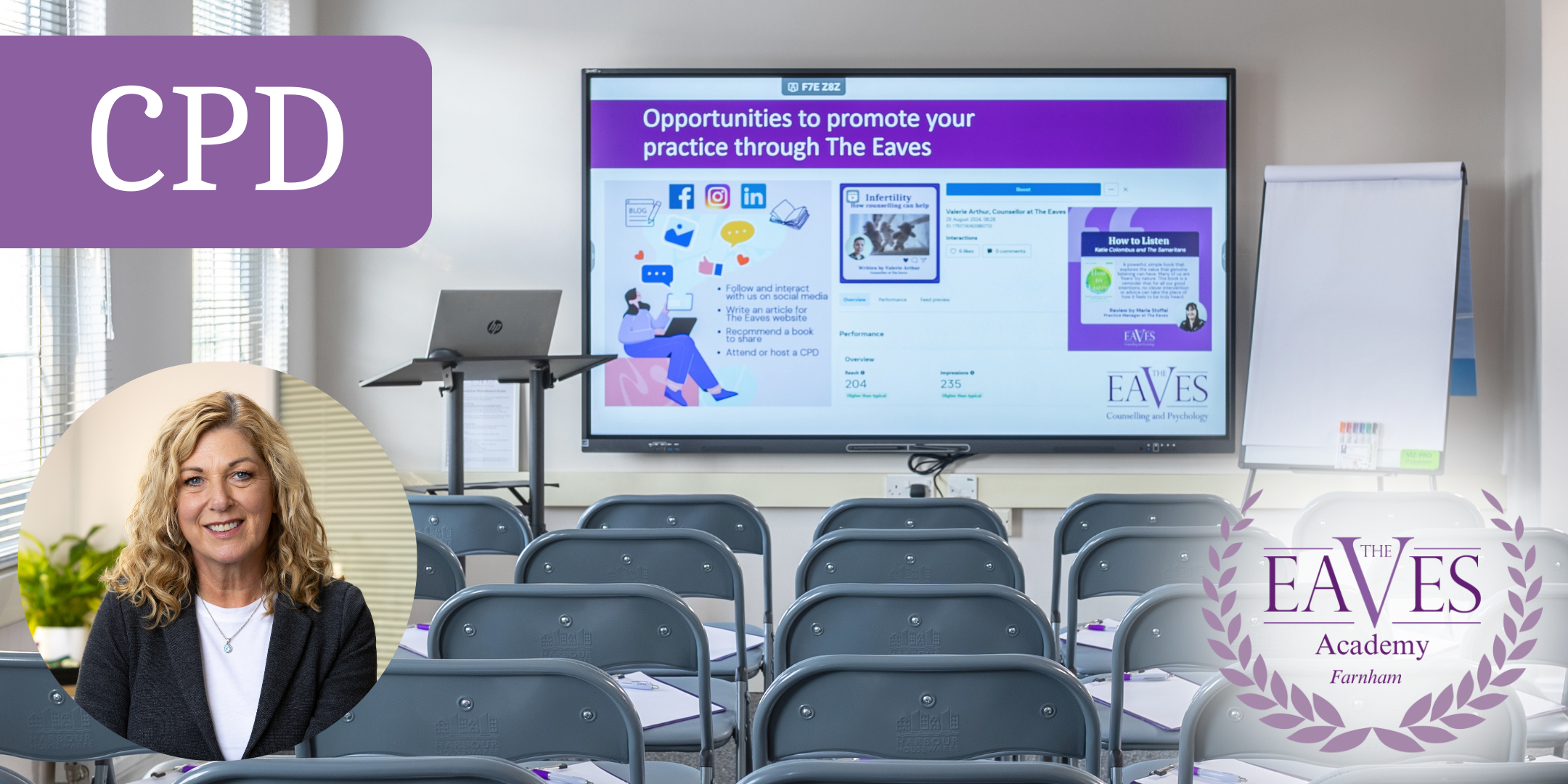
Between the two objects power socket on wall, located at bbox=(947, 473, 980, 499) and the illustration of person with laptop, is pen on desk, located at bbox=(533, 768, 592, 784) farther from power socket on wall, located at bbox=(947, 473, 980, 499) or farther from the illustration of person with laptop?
power socket on wall, located at bbox=(947, 473, 980, 499)

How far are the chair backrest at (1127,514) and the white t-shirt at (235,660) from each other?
3.12m

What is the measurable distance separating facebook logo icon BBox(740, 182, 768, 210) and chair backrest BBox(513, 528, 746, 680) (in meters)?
2.28

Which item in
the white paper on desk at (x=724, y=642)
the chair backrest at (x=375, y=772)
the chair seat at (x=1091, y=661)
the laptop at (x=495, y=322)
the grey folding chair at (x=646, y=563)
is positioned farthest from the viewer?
the laptop at (x=495, y=322)

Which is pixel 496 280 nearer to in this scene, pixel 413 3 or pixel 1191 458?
pixel 413 3

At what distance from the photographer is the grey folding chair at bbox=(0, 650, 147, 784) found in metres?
1.65

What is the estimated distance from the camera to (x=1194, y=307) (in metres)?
4.70

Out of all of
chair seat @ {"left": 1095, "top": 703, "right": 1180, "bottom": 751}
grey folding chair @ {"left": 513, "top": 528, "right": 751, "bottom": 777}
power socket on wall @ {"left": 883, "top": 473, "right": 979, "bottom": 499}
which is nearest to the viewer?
chair seat @ {"left": 1095, "top": 703, "right": 1180, "bottom": 751}

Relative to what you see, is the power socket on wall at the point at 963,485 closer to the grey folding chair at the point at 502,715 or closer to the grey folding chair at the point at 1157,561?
the grey folding chair at the point at 1157,561

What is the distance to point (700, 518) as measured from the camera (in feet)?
11.1

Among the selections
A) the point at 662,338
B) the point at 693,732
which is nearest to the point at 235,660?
the point at 693,732

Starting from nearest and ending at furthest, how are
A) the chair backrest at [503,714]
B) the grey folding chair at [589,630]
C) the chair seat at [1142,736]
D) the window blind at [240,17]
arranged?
the chair backrest at [503,714]
the grey folding chair at [589,630]
the chair seat at [1142,736]
the window blind at [240,17]

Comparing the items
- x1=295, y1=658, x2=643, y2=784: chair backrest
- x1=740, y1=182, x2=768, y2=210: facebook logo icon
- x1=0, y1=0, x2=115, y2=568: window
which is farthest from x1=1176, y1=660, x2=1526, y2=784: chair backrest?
x1=740, y1=182, x2=768, y2=210: facebook logo icon

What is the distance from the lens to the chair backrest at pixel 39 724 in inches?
64.8

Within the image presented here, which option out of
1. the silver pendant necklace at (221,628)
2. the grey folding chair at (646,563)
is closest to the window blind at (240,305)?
the grey folding chair at (646,563)
